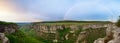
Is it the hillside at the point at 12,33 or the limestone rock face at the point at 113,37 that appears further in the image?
the hillside at the point at 12,33

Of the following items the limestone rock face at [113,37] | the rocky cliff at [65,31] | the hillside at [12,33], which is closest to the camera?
the limestone rock face at [113,37]

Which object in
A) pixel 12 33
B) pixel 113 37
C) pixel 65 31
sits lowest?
pixel 65 31

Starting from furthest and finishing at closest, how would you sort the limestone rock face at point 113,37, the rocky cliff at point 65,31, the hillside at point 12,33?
the rocky cliff at point 65,31
the hillside at point 12,33
the limestone rock face at point 113,37

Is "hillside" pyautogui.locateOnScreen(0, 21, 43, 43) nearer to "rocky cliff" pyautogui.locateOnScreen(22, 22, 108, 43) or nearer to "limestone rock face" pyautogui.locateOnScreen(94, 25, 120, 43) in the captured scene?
"rocky cliff" pyautogui.locateOnScreen(22, 22, 108, 43)

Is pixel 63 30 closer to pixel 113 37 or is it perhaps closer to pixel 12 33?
pixel 12 33

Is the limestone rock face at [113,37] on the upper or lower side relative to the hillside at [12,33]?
upper

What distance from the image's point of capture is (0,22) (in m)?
120

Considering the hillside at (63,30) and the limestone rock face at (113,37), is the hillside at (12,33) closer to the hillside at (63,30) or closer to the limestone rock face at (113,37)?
→ the hillside at (63,30)

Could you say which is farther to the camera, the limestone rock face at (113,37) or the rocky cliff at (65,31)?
the rocky cliff at (65,31)

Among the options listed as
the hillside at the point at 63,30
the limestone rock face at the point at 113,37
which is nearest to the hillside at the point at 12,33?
the hillside at the point at 63,30

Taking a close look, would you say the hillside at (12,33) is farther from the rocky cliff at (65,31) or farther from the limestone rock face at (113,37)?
the limestone rock face at (113,37)

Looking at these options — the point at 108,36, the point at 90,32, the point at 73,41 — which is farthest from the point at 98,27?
the point at 108,36

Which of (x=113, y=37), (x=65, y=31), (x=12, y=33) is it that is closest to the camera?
(x=113, y=37)

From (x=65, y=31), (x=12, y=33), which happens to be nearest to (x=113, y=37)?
(x=12, y=33)
